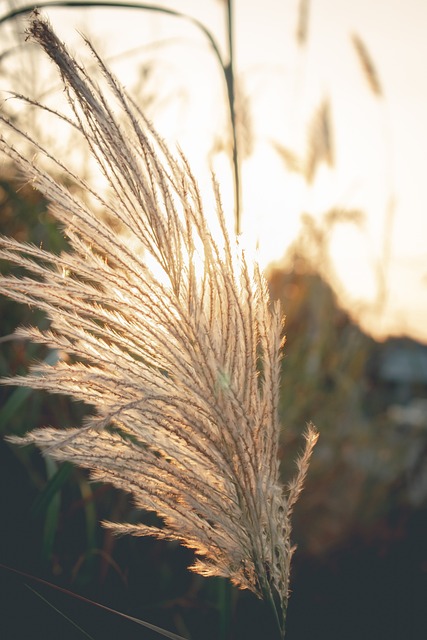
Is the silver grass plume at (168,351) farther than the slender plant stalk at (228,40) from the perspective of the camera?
No

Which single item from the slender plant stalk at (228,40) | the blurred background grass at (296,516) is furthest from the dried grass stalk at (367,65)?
the slender plant stalk at (228,40)

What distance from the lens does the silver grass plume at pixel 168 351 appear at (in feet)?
2.89

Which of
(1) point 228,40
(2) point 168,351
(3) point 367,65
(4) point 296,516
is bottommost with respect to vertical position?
(4) point 296,516

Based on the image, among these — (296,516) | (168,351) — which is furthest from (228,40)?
(296,516)

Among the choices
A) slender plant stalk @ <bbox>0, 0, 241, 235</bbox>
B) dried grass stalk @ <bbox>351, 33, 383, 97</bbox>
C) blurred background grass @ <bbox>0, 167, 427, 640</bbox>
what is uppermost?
dried grass stalk @ <bbox>351, 33, 383, 97</bbox>

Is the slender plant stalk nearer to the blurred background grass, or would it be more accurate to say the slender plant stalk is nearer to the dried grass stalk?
the blurred background grass

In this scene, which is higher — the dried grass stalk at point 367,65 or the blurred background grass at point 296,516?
the dried grass stalk at point 367,65

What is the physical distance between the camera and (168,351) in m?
0.92

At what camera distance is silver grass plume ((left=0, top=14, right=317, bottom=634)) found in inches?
34.7

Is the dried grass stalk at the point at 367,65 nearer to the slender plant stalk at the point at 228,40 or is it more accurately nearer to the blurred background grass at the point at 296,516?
the blurred background grass at the point at 296,516

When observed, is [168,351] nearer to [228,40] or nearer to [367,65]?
[228,40]

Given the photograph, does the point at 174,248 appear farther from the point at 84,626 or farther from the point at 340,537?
the point at 340,537

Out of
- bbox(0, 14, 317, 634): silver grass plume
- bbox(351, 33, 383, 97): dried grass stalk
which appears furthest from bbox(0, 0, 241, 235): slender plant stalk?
bbox(351, 33, 383, 97): dried grass stalk

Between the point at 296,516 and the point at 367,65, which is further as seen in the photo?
the point at 367,65
